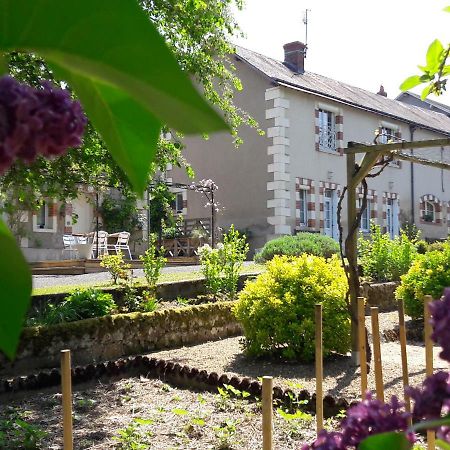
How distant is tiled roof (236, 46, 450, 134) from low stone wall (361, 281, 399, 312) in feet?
26.8

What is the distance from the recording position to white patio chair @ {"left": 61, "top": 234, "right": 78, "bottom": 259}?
53.8ft

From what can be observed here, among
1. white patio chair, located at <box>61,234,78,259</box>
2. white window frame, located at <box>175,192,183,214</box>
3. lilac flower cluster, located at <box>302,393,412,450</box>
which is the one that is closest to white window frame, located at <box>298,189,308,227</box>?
white window frame, located at <box>175,192,183,214</box>

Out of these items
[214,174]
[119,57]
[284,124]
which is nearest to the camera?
[119,57]

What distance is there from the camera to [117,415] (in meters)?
4.51

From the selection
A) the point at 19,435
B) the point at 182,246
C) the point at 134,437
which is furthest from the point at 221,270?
the point at 182,246

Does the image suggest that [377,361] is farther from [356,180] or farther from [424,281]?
[424,281]

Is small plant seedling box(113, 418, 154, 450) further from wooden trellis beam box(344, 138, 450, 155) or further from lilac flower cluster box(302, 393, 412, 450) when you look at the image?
lilac flower cluster box(302, 393, 412, 450)

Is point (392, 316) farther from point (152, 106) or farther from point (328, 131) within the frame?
point (328, 131)

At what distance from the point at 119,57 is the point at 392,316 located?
30.0 feet

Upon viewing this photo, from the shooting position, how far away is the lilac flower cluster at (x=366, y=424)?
378 mm

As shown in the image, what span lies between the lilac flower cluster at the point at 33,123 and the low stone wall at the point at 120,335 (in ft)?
17.0

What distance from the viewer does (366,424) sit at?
1.26 feet

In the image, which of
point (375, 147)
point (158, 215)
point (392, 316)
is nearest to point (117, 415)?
point (375, 147)

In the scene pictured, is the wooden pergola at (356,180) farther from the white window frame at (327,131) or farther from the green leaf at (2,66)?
the white window frame at (327,131)
